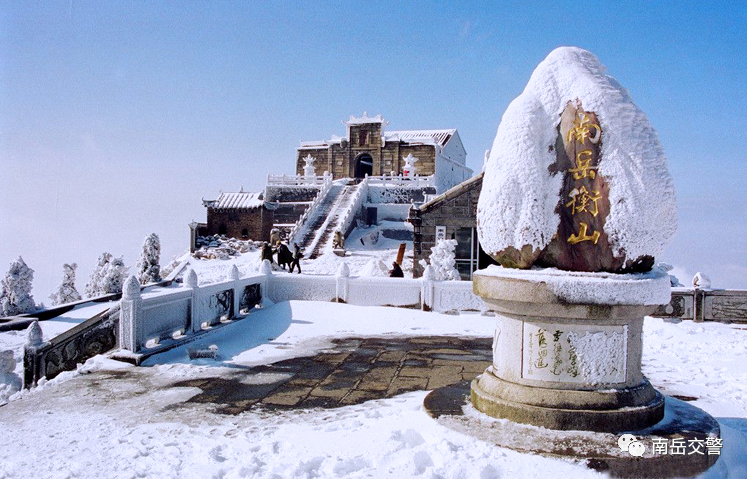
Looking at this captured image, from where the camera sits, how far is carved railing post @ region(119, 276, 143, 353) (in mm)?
8219

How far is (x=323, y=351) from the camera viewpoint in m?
9.25

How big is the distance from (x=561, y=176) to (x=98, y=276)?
26.4 metres

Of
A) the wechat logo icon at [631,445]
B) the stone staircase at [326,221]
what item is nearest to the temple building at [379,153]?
the stone staircase at [326,221]

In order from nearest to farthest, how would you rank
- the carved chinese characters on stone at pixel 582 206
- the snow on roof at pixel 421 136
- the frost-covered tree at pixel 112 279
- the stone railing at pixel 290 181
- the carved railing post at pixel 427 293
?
1. the carved chinese characters on stone at pixel 582 206
2. the carved railing post at pixel 427 293
3. the frost-covered tree at pixel 112 279
4. the stone railing at pixel 290 181
5. the snow on roof at pixel 421 136

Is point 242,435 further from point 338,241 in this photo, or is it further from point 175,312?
point 338,241

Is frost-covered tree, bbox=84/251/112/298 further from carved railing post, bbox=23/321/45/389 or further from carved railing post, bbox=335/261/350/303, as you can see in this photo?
carved railing post, bbox=23/321/45/389

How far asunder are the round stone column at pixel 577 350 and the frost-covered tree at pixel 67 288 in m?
26.2

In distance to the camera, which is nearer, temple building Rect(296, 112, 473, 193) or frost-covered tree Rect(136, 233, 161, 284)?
frost-covered tree Rect(136, 233, 161, 284)

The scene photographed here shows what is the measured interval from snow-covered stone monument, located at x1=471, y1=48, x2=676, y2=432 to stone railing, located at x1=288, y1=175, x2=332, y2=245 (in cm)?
2562

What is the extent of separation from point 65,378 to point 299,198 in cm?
3259

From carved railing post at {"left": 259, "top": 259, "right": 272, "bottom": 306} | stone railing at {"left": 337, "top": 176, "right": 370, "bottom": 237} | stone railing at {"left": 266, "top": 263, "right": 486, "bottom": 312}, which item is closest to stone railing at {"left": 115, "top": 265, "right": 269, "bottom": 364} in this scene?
carved railing post at {"left": 259, "top": 259, "right": 272, "bottom": 306}

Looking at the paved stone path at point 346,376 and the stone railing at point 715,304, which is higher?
the stone railing at point 715,304

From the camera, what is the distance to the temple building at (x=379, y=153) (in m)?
43.4

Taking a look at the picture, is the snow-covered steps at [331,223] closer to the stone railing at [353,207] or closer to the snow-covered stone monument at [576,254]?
the stone railing at [353,207]
